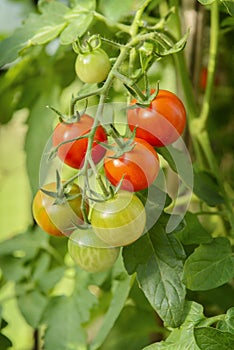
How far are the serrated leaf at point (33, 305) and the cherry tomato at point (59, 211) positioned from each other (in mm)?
327

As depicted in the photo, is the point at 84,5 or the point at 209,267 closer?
the point at 209,267

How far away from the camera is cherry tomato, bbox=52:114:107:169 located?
0.60m

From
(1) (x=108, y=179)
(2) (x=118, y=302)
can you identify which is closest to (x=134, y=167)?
(1) (x=108, y=179)

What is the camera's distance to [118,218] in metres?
0.58

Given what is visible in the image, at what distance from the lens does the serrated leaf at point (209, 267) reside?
2.21 feet

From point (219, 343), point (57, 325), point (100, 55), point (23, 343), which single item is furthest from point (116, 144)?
point (23, 343)

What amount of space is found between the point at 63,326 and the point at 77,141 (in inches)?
15.0

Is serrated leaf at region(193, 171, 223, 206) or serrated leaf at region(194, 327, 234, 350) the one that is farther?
serrated leaf at region(193, 171, 223, 206)

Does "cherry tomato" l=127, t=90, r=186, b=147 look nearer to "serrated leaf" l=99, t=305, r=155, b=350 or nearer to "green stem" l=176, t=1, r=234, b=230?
"green stem" l=176, t=1, r=234, b=230

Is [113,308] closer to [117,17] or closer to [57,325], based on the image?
[57,325]

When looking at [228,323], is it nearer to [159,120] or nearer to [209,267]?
[209,267]

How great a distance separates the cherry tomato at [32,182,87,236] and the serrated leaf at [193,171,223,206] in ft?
0.70

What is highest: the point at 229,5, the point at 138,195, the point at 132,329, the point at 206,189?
the point at 229,5

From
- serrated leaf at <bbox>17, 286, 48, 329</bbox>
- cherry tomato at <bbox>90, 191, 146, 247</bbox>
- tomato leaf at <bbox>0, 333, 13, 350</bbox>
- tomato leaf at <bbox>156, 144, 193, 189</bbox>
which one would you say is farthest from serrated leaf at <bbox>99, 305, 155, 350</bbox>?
cherry tomato at <bbox>90, 191, 146, 247</bbox>
